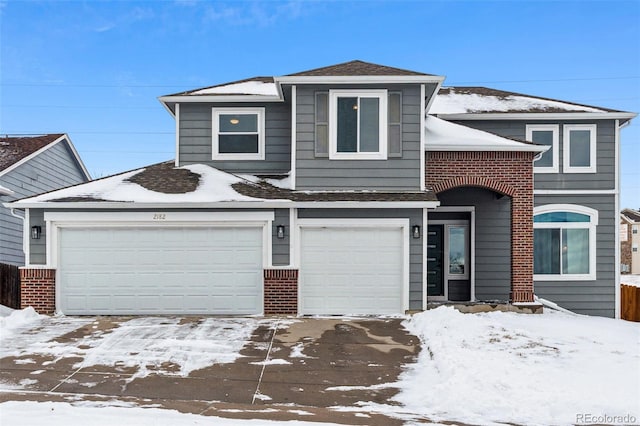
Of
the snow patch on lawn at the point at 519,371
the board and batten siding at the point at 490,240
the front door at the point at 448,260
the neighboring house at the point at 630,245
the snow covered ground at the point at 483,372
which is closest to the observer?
the snow covered ground at the point at 483,372

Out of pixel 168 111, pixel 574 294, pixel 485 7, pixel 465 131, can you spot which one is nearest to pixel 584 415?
pixel 465 131

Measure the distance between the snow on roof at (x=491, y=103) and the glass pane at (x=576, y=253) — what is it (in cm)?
381

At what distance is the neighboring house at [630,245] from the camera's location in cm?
4741

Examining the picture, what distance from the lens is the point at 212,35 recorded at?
103ft

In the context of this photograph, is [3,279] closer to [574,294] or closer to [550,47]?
[574,294]

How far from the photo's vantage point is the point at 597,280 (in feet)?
48.8

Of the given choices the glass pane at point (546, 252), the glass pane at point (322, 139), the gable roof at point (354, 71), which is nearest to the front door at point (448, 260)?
the glass pane at point (546, 252)

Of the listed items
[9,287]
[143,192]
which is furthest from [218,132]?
[9,287]

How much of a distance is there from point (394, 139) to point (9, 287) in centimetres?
1067

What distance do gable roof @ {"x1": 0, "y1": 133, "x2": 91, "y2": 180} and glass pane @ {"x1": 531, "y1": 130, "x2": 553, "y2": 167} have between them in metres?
17.7

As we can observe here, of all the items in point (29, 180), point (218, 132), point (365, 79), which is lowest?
point (29, 180)

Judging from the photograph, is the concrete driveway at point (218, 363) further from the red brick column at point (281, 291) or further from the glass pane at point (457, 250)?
the glass pane at point (457, 250)

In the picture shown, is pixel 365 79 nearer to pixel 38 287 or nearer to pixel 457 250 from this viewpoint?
pixel 457 250

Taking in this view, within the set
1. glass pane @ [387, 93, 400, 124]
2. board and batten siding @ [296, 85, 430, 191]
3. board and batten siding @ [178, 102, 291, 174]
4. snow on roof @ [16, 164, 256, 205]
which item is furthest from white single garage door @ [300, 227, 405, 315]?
board and batten siding @ [178, 102, 291, 174]
